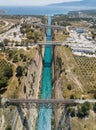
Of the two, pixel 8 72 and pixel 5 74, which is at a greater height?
pixel 8 72

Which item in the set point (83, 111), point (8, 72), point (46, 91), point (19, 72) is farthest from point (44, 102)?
point (46, 91)

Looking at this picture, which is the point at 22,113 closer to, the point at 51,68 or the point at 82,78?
the point at 82,78

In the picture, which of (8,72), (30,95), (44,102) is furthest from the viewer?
(8,72)

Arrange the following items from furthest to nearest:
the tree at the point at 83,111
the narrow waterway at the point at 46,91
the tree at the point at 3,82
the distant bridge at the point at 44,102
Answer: the tree at the point at 3,82, the narrow waterway at the point at 46,91, the distant bridge at the point at 44,102, the tree at the point at 83,111

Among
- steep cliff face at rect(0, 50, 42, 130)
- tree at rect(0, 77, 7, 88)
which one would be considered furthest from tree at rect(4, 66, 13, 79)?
tree at rect(0, 77, 7, 88)

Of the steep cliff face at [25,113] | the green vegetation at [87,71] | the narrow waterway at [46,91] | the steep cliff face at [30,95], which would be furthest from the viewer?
the green vegetation at [87,71]

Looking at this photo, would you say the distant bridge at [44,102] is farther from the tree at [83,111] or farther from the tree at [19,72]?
the tree at [19,72]

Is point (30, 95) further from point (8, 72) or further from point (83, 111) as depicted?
point (83, 111)

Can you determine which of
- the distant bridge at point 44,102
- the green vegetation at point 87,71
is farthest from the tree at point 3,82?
the green vegetation at point 87,71

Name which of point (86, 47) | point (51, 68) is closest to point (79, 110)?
point (51, 68)

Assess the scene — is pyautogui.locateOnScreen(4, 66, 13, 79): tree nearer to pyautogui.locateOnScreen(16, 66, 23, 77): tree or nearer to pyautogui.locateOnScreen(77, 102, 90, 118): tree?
pyautogui.locateOnScreen(16, 66, 23, 77): tree

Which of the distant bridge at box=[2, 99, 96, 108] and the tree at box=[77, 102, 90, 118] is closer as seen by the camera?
the tree at box=[77, 102, 90, 118]
